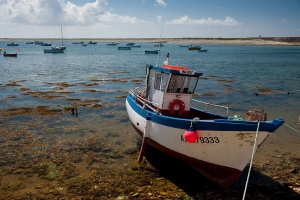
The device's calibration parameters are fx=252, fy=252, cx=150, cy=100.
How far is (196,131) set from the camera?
9.99 meters

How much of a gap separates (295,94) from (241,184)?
23.3 metres

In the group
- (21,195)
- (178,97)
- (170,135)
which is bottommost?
(21,195)

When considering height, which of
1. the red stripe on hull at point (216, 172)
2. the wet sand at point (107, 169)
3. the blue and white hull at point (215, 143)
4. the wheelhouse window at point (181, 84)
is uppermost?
the wheelhouse window at point (181, 84)

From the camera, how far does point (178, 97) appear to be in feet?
42.1

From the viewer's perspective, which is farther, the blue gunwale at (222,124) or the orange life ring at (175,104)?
the orange life ring at (175,104)

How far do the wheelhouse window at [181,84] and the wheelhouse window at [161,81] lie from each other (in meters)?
0.27

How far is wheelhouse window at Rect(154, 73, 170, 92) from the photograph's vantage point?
12.6 m

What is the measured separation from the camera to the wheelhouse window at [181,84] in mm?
12468

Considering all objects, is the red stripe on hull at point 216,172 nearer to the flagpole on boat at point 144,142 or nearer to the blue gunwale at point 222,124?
the blue gunwale at point 222,124

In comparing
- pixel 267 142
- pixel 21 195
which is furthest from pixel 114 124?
pixel 267 142

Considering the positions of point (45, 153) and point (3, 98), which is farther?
point (3, 98)

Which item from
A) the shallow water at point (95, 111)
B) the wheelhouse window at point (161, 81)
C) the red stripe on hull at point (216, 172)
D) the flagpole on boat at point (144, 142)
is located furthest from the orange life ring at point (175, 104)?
the shallow water at point (95, 111)

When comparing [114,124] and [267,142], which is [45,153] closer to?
[114,124]

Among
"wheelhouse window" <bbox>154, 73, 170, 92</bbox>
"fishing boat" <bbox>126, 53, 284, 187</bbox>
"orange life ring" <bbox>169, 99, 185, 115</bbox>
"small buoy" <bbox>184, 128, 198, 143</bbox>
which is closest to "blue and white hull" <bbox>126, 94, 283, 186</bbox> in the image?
"fishing boat" <bbox>126, 53, 284, 187</bbox>
